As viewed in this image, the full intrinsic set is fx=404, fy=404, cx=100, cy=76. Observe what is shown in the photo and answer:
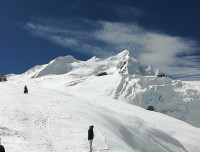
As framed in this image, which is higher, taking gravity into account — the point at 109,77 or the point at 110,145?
the point at 109,77

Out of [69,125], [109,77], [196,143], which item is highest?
[109,77]

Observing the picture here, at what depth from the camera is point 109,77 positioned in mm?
158625

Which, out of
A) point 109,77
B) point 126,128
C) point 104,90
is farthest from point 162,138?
point 109,77

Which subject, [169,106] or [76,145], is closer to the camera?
[76,145]

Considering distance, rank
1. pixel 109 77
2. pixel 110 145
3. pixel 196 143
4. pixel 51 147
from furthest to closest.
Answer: pixel 109 77 → pixel 196 143 → pixel 110 145 → pixel 51 147

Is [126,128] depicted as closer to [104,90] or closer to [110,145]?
[110,145]

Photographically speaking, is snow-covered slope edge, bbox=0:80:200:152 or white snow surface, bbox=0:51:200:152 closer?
snow-covered slope edge, bbox=0:80:200:152

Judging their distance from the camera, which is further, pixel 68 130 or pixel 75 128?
pixel 75 128

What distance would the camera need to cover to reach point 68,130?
3762cm

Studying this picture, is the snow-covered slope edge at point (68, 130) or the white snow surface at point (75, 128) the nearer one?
the snow-covered slope edge at point (68, 130)

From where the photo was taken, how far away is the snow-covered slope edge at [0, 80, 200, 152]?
108 ft

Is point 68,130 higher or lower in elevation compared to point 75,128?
lower

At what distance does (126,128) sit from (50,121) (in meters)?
11.0

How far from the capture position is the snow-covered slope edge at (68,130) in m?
33.0
